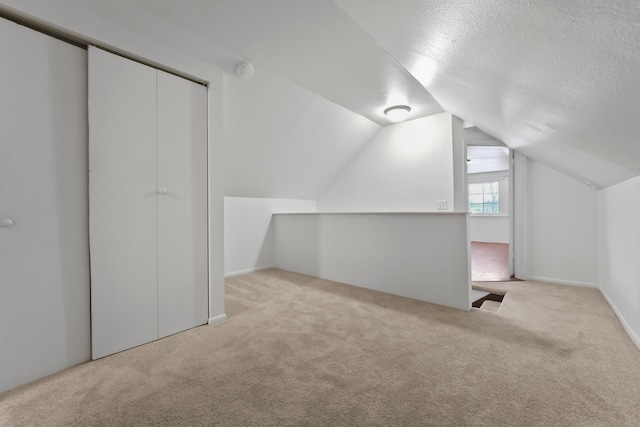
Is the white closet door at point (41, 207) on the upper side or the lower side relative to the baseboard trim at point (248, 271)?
upper

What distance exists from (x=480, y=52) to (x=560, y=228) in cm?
305

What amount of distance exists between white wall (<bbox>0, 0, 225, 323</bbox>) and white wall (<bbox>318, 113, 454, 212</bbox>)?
2.73 m

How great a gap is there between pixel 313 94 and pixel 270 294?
2.31 meters

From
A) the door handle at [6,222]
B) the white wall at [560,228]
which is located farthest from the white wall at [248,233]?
the white wall at [560,228]

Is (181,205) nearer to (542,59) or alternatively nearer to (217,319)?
(217,319)

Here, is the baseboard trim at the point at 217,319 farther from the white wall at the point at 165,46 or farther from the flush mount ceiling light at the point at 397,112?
the flush mount ceiling light at the point at 397,112

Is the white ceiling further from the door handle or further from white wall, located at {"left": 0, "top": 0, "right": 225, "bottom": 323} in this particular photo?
the door handle

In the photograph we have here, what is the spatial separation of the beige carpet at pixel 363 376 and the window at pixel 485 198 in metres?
6.09

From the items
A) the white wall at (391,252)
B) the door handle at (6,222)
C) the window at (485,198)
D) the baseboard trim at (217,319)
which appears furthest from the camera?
the window at (485,198)

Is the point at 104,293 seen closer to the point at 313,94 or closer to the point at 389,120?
the point at 313,94

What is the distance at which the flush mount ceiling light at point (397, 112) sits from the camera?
3.35m

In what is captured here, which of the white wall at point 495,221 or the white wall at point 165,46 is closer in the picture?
the white wall at point 165,46

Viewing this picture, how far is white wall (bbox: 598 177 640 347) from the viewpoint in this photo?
1.73m

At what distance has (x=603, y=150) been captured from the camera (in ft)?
5.10
